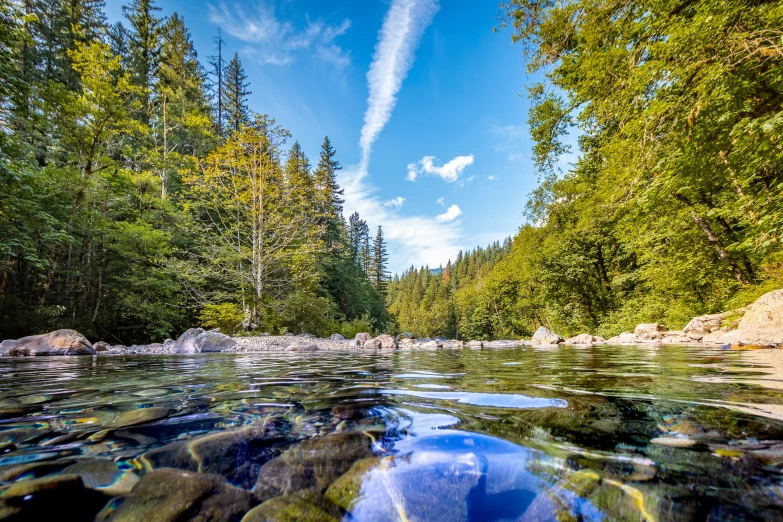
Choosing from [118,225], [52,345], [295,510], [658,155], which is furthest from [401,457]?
[118,225]

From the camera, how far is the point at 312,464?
3.28ft

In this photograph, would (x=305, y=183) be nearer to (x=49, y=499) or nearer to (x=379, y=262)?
(x=49, y=499)

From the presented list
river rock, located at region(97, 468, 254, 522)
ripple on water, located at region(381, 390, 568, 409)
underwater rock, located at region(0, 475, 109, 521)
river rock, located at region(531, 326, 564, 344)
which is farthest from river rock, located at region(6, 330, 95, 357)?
river rock, located at region(531, 326, 564, 344)

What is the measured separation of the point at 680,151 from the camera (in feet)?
18.0

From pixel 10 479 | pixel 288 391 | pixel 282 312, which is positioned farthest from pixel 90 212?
pixel 10 479

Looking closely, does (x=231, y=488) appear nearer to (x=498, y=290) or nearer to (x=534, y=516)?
(x=534, y=516)

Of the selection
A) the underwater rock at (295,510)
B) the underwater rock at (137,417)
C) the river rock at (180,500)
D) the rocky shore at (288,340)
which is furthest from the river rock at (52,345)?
the underwater rock at (295,510)

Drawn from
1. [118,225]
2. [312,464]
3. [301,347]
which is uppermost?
[118,225]

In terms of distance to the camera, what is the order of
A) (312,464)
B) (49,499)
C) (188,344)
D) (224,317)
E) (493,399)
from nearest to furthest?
(49,499), (312,464), (493,399), (188,344), (224,317)

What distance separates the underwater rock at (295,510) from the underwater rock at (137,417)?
41.0 inches

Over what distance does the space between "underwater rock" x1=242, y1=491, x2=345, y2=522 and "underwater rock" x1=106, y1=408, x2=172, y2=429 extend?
3.42 feet

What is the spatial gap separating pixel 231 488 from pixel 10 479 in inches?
21.6

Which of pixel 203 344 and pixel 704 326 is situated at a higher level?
pixel 203 344

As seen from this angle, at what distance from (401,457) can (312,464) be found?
28 cm
